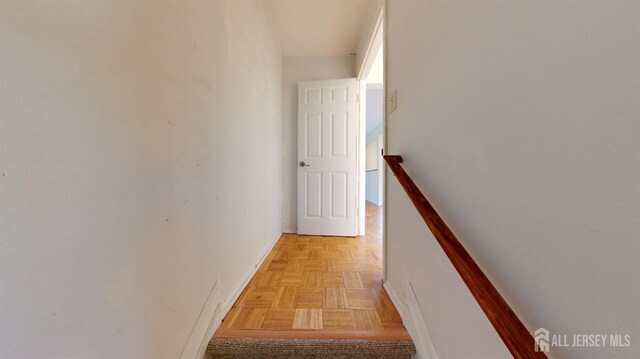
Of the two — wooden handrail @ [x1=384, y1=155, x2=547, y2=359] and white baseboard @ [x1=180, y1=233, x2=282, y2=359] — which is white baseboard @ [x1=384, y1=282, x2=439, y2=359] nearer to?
wooden handrail @ [x1=384, y1=155, x2=547, y2=359]

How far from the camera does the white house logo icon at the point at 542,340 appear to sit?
48 centimetres

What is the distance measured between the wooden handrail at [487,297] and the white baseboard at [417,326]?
1.54 ft

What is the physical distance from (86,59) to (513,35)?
0.99m

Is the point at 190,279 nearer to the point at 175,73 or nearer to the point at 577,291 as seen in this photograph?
the point at 175,73

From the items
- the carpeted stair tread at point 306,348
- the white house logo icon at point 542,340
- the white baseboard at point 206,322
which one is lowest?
the carpeted stair tread at point 306,348

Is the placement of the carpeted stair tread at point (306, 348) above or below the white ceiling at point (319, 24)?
below

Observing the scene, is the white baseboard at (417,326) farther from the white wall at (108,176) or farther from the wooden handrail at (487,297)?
the white wall at (108,176)

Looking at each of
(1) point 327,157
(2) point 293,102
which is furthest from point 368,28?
(1) point 327,157

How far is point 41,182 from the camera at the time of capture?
467 mm

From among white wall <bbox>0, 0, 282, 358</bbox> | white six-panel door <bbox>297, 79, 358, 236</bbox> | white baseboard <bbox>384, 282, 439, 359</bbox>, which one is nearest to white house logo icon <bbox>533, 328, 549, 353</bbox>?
white baseboard <bbox>384, 282, 439, 359</bbox>

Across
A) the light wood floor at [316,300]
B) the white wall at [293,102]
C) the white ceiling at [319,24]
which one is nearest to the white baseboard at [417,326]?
the light wood floor at [316,300]

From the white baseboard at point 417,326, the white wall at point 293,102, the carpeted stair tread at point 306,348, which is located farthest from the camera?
the white wall at point 293,102

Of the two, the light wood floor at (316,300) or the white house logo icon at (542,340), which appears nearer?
the white house logo icon at (542,340)

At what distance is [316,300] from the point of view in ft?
4.71
